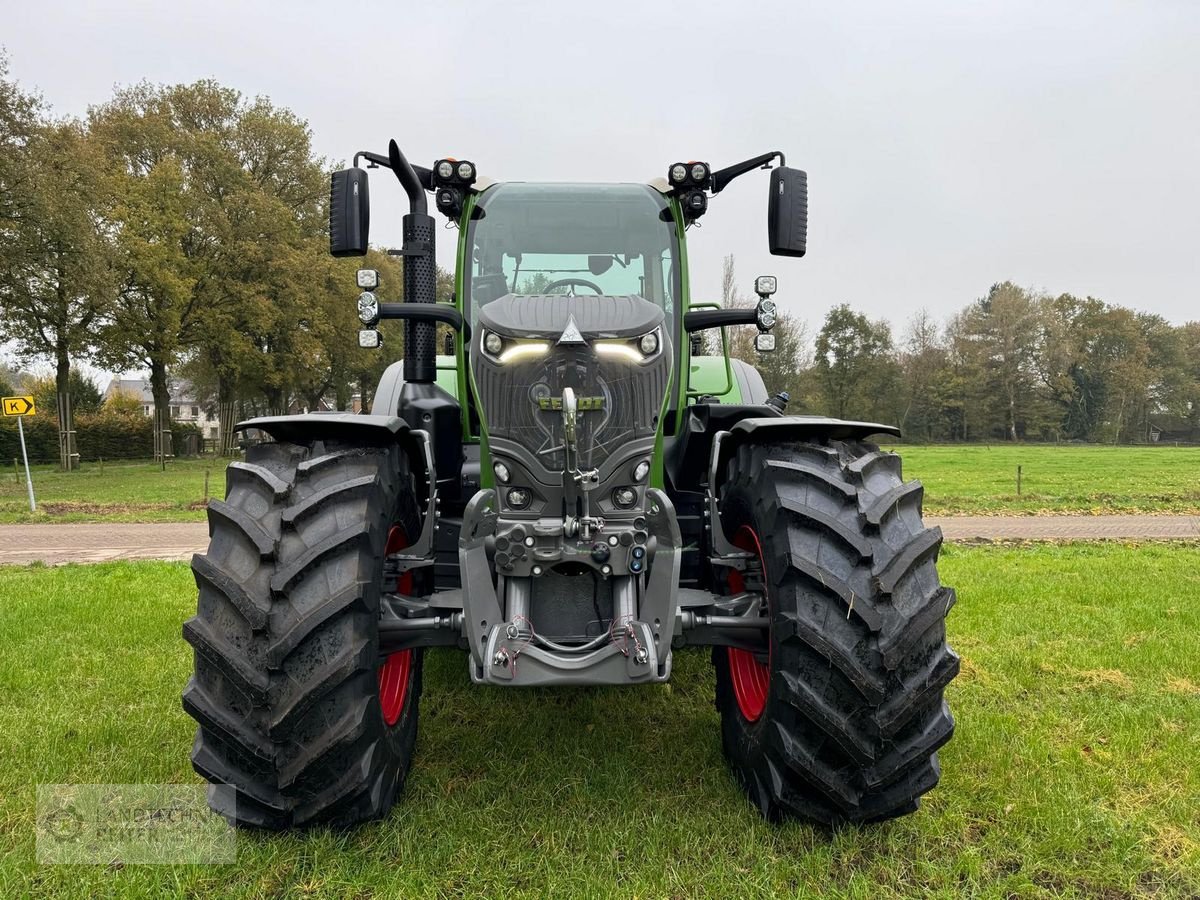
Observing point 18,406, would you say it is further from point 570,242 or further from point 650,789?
point 650,789

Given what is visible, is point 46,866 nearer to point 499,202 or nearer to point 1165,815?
point 499,202

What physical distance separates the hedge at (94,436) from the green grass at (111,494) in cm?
488

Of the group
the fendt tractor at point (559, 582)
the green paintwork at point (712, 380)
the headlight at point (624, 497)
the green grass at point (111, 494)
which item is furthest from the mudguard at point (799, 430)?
the green grass at point (111, 494)

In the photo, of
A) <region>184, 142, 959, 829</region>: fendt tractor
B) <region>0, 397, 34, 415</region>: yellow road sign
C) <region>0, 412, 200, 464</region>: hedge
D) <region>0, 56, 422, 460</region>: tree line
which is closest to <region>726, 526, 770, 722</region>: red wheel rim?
<region>184, 142, 959, 829</region>: fendt tractor

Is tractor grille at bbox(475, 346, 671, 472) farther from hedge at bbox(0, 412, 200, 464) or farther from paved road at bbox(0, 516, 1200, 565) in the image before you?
hedge at bbox(0, 412, 200, 464)

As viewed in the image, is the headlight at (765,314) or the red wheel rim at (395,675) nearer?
the red wheel rim at (395,675)

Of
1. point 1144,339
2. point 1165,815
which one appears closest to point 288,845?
point 1165,815

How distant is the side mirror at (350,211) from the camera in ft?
11.8

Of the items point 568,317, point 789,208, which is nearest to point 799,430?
point 568,317

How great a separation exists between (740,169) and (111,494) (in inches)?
742

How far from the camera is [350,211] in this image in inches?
141

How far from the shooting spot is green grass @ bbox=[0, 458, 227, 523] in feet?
47.6

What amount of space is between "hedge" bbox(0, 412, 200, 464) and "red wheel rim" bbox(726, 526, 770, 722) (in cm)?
3584

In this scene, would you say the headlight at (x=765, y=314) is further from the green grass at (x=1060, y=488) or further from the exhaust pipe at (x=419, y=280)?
the green grass at (x=1060, y=488)
